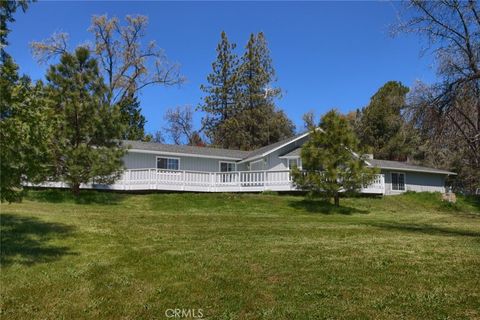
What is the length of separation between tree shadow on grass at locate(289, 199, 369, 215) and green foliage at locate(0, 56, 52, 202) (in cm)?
1344

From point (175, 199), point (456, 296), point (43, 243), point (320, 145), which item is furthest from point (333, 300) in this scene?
point (175, 199)

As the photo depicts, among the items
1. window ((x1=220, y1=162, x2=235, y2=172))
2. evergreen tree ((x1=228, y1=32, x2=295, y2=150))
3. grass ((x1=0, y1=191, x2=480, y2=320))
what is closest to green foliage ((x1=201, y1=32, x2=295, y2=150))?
evergreen tree ((x1=228, y1=32, x2=295, y2=150))

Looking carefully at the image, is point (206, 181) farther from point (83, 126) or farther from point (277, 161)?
point (83, 126)

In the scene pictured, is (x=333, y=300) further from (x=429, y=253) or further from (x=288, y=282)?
(x=429, y=253)

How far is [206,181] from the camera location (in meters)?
26.4

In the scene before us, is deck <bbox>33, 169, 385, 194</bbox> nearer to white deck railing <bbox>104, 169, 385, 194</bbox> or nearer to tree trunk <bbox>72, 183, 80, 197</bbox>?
white deck railing <bbox>104, 169, 385, 194</bbox>

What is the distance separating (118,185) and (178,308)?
1985 centimetres

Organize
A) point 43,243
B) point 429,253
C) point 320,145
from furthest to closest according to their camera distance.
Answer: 1. point 320,145
2. point 43,243
3. point 429,253

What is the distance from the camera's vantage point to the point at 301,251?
30.6 ft

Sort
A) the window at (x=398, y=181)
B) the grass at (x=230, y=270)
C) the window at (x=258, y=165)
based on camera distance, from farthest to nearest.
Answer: the window at (x=398, y=181) → the window at (x=258, y=165) → the grass at (x=230, y=270)

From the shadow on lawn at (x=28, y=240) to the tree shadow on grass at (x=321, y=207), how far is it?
36.8 ft

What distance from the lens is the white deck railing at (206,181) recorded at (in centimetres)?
2503

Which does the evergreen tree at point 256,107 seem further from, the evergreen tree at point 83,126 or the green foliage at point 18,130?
the green foliage at point 18,130

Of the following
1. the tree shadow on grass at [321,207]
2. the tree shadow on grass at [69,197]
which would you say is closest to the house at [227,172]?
the tree shadow on grass at [321,207]
